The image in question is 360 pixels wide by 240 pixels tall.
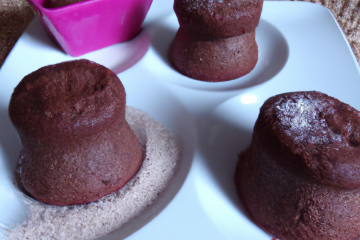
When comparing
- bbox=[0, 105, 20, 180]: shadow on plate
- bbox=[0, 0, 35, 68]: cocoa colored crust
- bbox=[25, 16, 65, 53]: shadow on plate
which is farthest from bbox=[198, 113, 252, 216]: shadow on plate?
bbox=[0, 0, 35, 68]: cocoa colored crust

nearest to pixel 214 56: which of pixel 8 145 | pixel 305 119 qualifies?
pixel 305 119

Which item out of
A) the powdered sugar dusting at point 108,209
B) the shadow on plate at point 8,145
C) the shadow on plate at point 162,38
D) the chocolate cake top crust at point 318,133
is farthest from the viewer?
the shadow on plate at point 162,38

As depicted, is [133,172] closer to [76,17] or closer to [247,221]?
[247,221]

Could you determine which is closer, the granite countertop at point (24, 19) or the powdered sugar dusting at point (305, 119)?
the powdered sugar dusting at point (305, 119)

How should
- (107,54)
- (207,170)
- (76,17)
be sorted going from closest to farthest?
(207,170) < (76,17) < (107,54)

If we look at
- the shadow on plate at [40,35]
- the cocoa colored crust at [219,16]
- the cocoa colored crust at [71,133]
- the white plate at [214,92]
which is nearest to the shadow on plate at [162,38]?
the white plate at [214,92]

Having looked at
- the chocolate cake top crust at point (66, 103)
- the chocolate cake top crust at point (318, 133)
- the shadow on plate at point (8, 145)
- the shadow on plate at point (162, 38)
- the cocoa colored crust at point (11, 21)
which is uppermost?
the chocolate cake top crust at point (318, 133)

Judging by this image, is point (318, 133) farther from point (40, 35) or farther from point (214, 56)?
point (40, 35)

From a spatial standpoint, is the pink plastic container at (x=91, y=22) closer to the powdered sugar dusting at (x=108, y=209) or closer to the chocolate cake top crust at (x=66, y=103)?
the chocolate cake top crust at (x=66, y=103)

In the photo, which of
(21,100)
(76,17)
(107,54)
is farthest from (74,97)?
(107,54)
